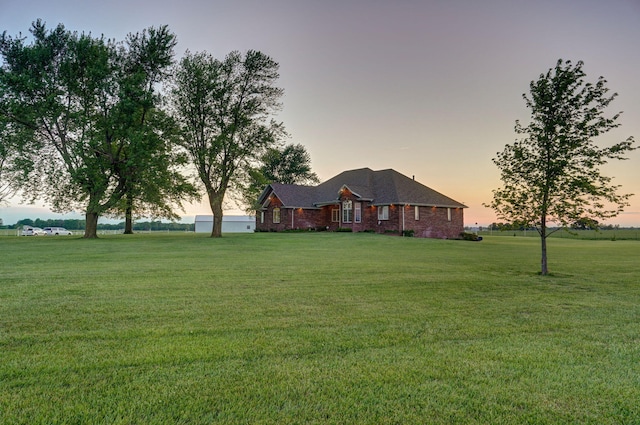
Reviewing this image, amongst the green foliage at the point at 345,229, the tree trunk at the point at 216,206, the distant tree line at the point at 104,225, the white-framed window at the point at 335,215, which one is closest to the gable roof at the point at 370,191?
the white-framed window at the point at 335,215

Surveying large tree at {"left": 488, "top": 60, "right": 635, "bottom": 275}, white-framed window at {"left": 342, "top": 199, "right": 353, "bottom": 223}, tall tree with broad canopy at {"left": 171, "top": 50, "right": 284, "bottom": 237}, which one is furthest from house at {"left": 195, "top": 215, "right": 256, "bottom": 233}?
large tree at {"left": 488, "top": 60, "right": 635, "bottom": 275}

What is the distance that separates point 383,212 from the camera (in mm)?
33500

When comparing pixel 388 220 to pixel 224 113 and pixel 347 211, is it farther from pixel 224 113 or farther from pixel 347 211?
pixel 224 113

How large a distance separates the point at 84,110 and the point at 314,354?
28812mm

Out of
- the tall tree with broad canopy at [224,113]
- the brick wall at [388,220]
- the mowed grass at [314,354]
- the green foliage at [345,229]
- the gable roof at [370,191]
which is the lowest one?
the mowed grass at [314,354]

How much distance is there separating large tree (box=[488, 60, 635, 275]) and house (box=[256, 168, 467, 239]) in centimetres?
2068

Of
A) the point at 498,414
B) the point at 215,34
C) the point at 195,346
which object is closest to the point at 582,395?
the point at 498,414

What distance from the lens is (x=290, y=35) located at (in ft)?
66.5

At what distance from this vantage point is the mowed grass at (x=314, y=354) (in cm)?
261

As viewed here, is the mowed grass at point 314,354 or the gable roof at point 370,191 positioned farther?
the gable roof at point 370,191

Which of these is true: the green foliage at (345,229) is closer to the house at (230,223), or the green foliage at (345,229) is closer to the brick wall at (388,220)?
the brick wall at (388,220)

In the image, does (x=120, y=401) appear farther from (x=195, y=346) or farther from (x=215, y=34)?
(x=215, y=34)

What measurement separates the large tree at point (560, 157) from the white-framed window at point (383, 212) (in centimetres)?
2230

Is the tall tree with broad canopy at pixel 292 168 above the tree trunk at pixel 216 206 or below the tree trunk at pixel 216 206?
above
